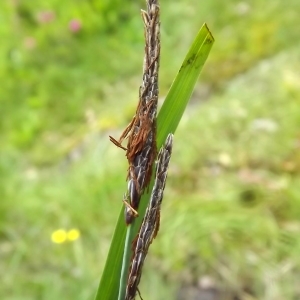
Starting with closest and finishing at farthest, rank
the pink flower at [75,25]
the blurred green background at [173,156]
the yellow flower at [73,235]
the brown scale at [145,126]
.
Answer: the brown scale at [145,126], the blurred green background at [173,156], the yellow flower at [73,235], the pink flower at [75,25]

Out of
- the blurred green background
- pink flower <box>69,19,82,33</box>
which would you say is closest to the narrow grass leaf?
the blurred green background

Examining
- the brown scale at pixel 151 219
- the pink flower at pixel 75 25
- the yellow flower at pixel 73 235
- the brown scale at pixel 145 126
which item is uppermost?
the pink flower at pixel 75 25

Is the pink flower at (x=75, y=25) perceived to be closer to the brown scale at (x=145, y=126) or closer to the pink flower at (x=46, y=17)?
the pink flower at (x=46, y=17)

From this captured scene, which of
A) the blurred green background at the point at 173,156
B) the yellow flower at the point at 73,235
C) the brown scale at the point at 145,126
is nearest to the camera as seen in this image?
the brown scale at the point at 145,126

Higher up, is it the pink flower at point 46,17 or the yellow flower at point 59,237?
the pink flower at point 46,17


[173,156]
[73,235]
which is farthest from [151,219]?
[173,156]

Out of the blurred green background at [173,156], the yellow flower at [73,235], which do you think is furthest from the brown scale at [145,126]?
the yellow flower at [73,235]

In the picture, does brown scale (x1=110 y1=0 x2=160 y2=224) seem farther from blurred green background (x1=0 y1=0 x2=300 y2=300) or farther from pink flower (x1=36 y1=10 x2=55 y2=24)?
pink flower (x1=36 y1=10 x2=55 y2=24)
